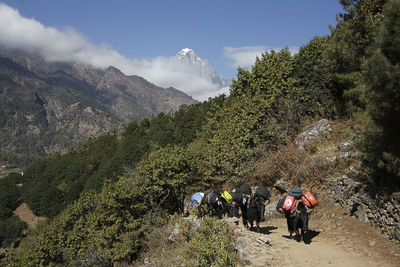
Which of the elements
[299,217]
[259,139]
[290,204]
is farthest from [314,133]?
[290,204]

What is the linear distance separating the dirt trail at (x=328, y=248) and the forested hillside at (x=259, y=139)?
2.14ft

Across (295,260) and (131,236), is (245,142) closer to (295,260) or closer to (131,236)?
(131,236)

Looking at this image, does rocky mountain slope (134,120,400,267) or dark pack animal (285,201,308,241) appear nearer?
rocky mountain slope (134,120,400,267)

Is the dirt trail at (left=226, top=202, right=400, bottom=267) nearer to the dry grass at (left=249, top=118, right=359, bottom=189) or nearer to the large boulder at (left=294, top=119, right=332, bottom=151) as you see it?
the dry grass at (left=249, top=118, right=359, bottom=189)

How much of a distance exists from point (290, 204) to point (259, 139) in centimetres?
910

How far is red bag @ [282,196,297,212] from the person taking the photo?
794 cm

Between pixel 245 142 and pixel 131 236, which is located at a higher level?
pixel 245 142

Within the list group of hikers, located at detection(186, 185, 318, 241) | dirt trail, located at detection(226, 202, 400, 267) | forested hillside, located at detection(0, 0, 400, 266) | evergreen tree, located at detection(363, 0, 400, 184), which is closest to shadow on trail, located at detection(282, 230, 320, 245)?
dirt trail, located at detection(226, 202, 400, 267)

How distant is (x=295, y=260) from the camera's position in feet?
22.3

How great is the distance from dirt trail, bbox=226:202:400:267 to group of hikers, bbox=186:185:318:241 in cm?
66

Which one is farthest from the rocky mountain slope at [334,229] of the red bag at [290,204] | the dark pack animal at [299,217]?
the red bag at [290,204]

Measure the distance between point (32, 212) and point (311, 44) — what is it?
8130cm

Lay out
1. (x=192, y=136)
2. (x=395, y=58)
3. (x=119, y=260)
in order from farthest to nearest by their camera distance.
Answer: (x=192, y=136) < (x=119, y=260) < (x=395, y=58)

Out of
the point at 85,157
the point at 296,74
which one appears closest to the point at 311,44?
the point at 296,74
